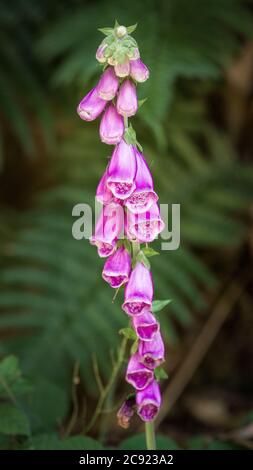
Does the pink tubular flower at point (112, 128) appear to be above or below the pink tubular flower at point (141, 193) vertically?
above

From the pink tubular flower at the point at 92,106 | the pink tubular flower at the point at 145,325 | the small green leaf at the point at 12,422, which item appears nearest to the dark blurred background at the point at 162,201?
the small green leaf at the point at 12,422

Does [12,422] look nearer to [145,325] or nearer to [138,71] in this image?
[145,325]

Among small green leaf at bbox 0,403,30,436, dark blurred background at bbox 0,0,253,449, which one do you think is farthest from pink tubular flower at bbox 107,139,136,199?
dark blurred background at bbox 0,0,253,449

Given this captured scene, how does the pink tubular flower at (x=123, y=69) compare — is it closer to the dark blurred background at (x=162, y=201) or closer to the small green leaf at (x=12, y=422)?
the small green leaf at (x=12, y=422)

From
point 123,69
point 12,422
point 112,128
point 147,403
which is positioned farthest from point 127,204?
point 12,422

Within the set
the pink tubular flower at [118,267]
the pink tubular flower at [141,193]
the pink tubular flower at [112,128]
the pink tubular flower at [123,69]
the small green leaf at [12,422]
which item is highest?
the pink tubular flower at [123,69]

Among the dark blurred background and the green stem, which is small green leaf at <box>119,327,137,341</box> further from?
the dark blurred background

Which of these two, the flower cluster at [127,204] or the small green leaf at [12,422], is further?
the small green leaf at [12,422]

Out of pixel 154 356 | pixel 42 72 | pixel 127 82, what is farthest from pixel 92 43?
pixel 154 356
